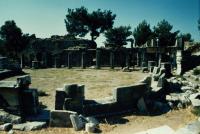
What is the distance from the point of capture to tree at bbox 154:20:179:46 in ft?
164

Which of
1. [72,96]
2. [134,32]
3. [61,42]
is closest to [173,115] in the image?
[72,96]

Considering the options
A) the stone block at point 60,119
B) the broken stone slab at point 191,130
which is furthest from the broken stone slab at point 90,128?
the broken stone slab at point 191,130

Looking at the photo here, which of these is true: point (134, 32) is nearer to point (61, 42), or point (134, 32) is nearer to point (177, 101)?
point (61, 42)

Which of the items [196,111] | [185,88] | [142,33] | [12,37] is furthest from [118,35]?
[196,111]

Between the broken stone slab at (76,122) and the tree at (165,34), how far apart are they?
4401 cm

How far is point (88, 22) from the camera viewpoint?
174ft

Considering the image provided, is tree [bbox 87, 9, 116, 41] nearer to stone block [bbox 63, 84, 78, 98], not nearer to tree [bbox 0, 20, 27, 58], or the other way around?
tree [bbox 0, 20, 27, 58]

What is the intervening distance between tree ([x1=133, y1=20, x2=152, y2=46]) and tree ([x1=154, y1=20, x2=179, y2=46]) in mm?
1636

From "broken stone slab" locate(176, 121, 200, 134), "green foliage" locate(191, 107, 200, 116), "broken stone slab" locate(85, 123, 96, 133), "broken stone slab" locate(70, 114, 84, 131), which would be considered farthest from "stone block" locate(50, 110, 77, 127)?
"green foliage" locate(191, 107, 200, 116)

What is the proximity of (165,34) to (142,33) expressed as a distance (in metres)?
4.51

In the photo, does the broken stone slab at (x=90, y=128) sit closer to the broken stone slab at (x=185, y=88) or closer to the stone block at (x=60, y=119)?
the stone block at (x=60, y=119)

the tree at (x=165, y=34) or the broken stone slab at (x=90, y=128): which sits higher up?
the tree at (x=165, y=34)

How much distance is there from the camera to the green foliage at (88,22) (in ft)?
173

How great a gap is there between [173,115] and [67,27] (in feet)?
156
